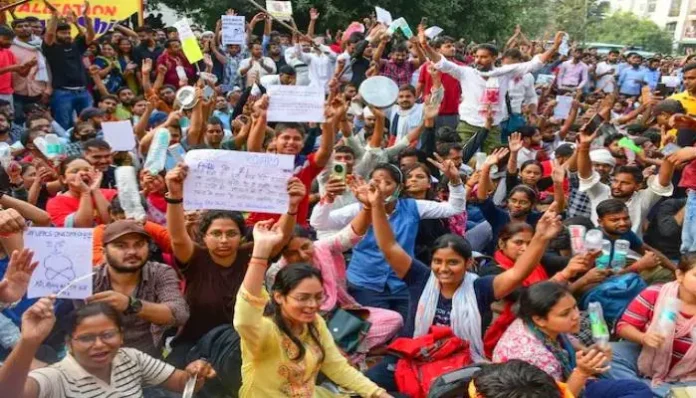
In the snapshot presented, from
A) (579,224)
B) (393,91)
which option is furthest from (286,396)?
(393,91)

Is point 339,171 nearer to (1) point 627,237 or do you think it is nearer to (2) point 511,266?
(2) point 511,266

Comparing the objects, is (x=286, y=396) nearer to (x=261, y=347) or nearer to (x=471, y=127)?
(x=261, y=347)

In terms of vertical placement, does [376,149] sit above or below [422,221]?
above

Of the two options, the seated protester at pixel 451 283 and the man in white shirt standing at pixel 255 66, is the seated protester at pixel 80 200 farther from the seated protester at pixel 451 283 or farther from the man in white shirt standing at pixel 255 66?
the man in white shirt standing at pixel 255 66

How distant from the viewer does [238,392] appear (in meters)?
3.30

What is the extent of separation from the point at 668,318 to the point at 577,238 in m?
0.85

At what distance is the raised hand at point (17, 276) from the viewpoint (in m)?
2.80

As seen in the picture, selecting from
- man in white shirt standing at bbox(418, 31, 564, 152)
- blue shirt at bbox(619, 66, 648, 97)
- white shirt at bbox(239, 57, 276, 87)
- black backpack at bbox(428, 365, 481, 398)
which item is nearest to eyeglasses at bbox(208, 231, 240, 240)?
black backpack at bbox(428, 365, 481, 398)

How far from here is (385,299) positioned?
183 inches

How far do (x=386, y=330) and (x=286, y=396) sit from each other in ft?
4.10

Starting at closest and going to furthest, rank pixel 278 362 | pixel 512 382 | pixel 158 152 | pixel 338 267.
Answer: pixel 512 382 < pixel 278 362 < pixel 338 267 < pixel 158 152

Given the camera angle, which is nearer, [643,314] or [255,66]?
[643,314]

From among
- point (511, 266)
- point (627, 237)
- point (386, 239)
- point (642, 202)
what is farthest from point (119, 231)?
point (642, 202)

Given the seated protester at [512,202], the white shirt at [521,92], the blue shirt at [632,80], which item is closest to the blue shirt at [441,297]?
the seated protester at [512,202]
